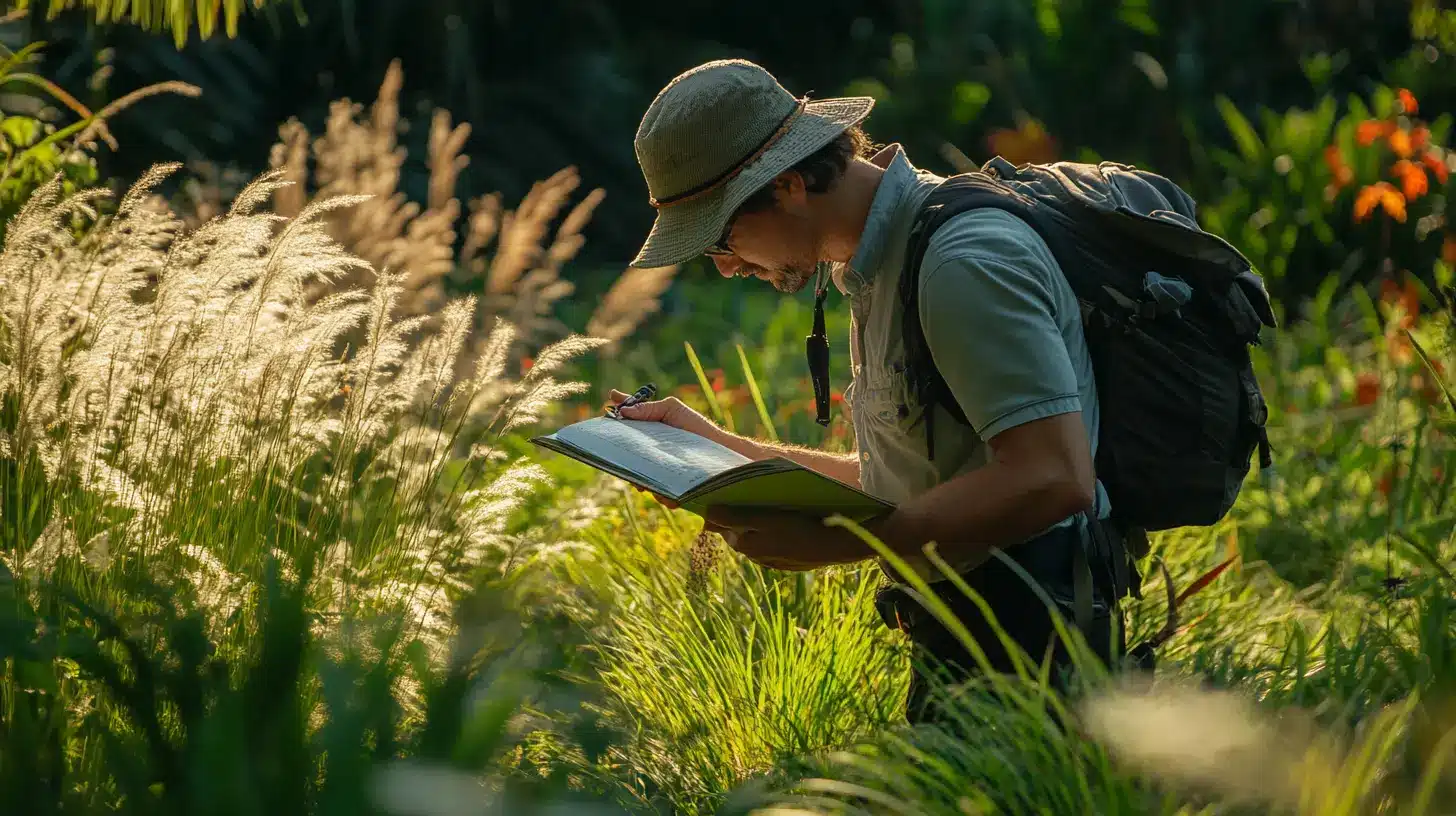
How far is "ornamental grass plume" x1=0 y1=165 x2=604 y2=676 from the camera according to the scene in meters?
2.87

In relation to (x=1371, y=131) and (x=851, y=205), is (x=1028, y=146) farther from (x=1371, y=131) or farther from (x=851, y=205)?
(x=851, y=205)

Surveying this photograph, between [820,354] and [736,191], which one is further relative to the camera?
[820,354]

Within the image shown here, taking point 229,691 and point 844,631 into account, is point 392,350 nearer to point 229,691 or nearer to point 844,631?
point 844,631

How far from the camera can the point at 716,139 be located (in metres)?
2.50

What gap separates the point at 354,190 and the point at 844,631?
113 inches

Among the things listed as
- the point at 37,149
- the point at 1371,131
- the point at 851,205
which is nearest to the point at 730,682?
the point at 851,205

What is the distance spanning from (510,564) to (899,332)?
1.17m

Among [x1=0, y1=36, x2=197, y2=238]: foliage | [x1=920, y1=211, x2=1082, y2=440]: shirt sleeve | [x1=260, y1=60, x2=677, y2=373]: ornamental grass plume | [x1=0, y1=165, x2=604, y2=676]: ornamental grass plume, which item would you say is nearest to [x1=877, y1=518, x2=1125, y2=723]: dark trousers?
[x1=920, y1=211, x2=1082, y2=440]: shirt sleeve

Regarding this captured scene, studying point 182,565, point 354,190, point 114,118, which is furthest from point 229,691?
point 114,118

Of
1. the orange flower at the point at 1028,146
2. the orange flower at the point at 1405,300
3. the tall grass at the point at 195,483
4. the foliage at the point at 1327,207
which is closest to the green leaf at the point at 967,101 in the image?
the orange flower at the point at 1028,146

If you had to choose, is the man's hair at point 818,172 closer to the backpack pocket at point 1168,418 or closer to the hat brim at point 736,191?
the hat brim at point 736,191

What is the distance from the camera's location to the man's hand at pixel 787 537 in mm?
2363

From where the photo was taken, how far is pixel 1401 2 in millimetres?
10969

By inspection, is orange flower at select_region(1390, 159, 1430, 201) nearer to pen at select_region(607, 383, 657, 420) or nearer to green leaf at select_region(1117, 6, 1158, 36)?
green leaf at select_region(1117, 6, 1158, 36)
